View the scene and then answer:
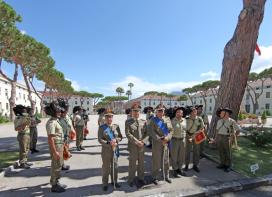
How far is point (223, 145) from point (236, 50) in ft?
15.7

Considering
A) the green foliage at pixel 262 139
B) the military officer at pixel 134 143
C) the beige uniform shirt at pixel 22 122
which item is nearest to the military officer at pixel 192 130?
the military officer at pixel 134 143

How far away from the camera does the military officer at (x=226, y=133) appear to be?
681cm

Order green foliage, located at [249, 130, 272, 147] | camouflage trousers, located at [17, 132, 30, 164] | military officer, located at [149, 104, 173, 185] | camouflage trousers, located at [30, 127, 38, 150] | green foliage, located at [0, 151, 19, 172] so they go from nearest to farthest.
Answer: military officer, located at [149, 104, 173, 185] → camouflage trousers, located at [17, 132, 30, 164] → green foliage, located at [0, 151, 19, 172] → camouflage trousers, located at [30, 127, 38, 150] → green foliage, located at [249, 130, 272, 147]

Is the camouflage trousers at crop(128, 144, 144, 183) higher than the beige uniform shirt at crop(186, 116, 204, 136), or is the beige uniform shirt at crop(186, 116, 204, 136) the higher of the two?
the beige uniform shirt at crop(186, 116, 204, 136)

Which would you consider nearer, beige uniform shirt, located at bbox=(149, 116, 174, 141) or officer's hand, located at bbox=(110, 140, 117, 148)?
officer's hand, located at bbox=(110, 140, 117, 148)

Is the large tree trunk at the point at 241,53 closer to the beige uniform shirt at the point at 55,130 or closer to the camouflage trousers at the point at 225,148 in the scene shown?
the camouflage trousers at the point at 225,148

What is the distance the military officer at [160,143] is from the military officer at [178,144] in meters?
0.44

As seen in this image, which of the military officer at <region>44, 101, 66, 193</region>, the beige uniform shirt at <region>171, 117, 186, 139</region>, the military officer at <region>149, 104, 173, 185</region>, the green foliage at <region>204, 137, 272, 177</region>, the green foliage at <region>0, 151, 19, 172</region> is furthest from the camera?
the green foliage at <region>0, 151, 19, 172</region>

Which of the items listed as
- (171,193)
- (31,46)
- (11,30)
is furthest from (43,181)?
(31,46)

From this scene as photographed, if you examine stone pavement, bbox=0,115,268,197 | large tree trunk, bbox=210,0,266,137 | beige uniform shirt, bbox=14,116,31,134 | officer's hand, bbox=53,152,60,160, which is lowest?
stone pavement, bbox=0,115,268,197

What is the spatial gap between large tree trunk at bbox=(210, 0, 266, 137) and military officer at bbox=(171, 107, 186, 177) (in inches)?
172

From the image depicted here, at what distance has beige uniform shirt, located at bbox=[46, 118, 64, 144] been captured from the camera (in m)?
4.95

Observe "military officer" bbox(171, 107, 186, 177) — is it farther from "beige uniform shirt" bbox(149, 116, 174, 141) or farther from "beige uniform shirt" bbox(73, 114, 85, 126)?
"beige uniform shirt" bbox(73, 114, 85, 126)

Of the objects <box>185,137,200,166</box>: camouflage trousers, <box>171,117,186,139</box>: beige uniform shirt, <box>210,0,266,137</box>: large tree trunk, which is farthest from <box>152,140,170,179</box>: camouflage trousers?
<box>210,0,266,137</box>: large tree trunk
